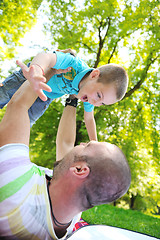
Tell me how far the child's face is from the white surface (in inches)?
46.7

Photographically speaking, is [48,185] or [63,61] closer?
[48,185]

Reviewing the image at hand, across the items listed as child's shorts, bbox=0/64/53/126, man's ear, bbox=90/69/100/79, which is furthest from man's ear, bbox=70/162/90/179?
child's shorts, bbox=0/64/53/126

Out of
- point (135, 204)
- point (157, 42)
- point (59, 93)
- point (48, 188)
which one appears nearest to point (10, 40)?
point (157, 42)

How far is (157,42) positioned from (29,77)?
7147 millimetres

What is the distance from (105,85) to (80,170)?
1069mm

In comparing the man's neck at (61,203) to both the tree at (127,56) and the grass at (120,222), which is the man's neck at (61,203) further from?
the tree at (127,56)

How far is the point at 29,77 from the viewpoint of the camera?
1.08m

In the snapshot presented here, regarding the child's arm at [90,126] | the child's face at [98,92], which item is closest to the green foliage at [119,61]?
the child's arm at [90,126]

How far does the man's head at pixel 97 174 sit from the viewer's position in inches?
33.7

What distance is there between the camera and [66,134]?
1768 mm

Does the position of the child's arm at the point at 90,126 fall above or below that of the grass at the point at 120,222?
above

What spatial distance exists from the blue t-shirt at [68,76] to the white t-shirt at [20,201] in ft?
4.10

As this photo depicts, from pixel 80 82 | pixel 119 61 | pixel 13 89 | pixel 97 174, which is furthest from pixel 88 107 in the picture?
pixel 119 61

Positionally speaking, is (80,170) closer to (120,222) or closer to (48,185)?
(48,185)
